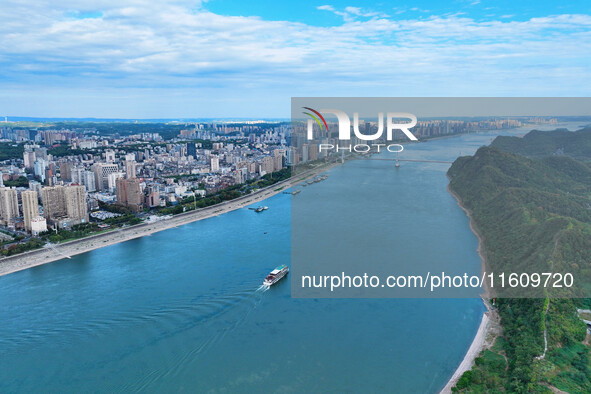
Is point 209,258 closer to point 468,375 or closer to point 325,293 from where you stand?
point 325,293

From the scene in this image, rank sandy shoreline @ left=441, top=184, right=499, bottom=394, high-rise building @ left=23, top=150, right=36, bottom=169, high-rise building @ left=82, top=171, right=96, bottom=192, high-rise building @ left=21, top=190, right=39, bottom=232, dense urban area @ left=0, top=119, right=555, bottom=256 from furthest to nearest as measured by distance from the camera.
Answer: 1. high-rise building @ left=23, top=150, right=36, bottom=169
2. high-rise building @ left=82, top=171, right=96, bottom=192
3. dense urban area @ left=0, top=119, right=555, bottom=256
4. high-rise building @ left=21, top=190, right=39, bottom=232
5. sandy shoreline @ left=441, top=184, right=499, bottom=394

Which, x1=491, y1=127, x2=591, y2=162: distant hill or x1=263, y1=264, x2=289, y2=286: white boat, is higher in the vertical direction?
x1=491, y1=127, x2=591, y2=162: distant hill

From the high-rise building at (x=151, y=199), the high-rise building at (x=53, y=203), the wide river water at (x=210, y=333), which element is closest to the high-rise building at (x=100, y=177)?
the high-rise building at (x=151, y=199)

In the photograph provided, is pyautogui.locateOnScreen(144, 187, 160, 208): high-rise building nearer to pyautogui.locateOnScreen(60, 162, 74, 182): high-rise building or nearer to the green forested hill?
pyautogui.locateOnScreen(60, 162, 74, 182): high-rise building

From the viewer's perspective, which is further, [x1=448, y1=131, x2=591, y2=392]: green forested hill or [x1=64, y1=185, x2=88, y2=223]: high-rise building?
[x1=64, y1=185, x2=88, y2=223]: high-rise building

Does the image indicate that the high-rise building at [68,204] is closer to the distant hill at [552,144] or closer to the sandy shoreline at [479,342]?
the sandy shoreline at [479,342]

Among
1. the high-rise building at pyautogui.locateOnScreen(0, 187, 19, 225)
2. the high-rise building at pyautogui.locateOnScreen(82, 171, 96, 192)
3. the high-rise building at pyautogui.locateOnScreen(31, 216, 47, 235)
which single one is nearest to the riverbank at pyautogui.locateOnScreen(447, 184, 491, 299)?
the high-rise building at pyautogui.locateOnScreen(31, 216, 47, 235)
